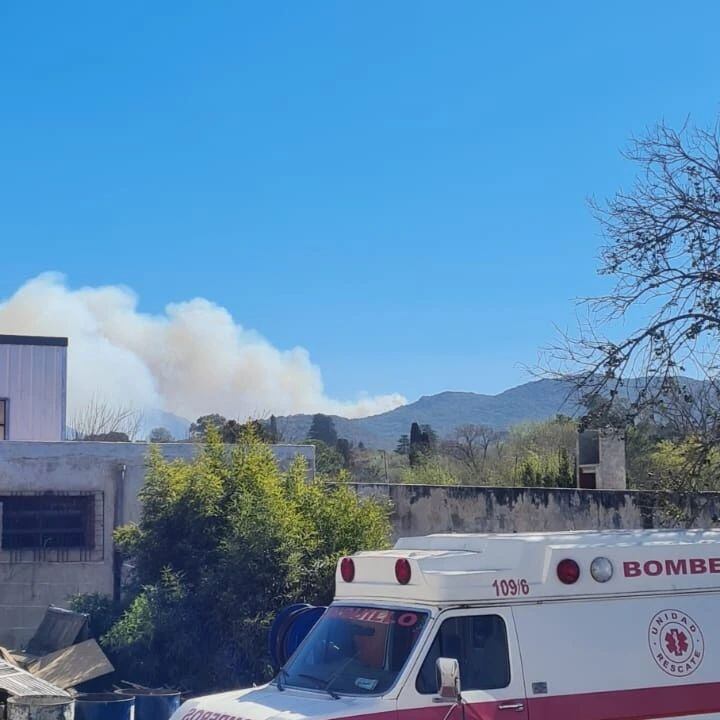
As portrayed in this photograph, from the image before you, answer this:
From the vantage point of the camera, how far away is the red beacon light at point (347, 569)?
7902 mm

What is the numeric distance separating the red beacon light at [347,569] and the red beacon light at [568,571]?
1502mm

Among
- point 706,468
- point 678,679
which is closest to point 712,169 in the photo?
point 706,468

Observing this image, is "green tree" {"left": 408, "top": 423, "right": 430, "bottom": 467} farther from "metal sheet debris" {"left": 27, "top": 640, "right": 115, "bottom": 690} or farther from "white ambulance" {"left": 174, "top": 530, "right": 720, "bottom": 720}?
"white ambulance" {"left": 174, "top": 530, "right": 720, "bottom": 720}

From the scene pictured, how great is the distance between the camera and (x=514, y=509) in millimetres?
19938

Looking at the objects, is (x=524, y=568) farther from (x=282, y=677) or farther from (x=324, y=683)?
(x=282, y=677)

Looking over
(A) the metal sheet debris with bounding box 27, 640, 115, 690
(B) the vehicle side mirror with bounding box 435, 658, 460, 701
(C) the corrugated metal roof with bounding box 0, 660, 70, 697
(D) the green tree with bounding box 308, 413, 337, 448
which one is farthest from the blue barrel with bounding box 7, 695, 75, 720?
(D) the green tree with bounding box 308, 413, 337, 448

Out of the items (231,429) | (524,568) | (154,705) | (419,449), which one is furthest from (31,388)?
(419,449)

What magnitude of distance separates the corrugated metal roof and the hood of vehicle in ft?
18.2

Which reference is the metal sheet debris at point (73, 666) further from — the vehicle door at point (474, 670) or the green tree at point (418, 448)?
the green tree at point (418, 448)

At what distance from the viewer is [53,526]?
18.0m

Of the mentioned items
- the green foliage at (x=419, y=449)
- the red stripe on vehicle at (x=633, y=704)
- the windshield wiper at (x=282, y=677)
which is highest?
the green foliage at (x=419, y=449)

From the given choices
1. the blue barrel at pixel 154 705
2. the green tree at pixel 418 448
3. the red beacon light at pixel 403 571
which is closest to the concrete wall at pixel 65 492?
the blue barrel at pixel 154 705

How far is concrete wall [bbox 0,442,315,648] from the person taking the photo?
17547 millimetres

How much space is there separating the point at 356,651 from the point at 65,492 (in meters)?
11.8
